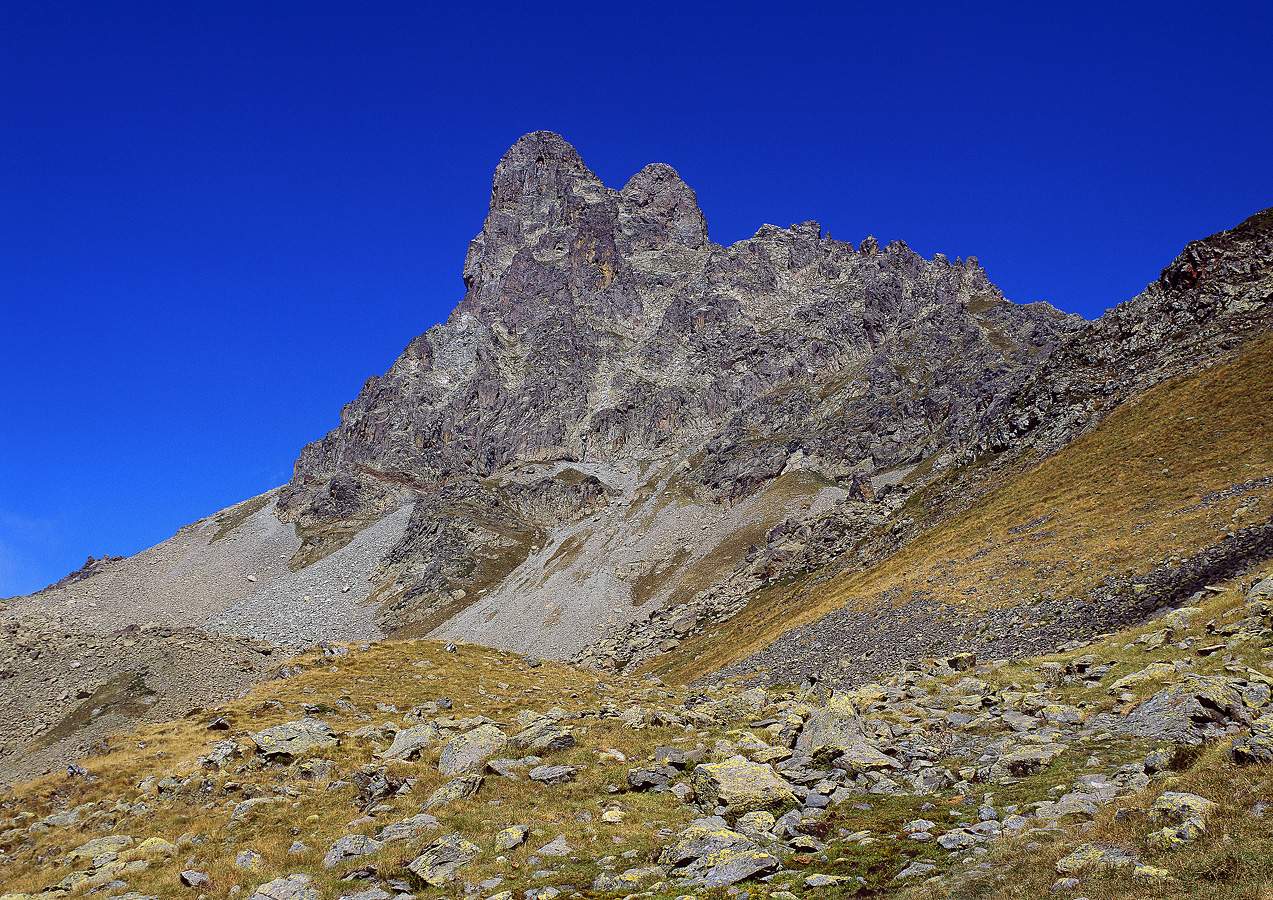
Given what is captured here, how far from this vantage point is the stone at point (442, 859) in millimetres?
15000

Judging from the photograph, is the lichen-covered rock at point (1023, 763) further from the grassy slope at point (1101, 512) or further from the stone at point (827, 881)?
the grassy slope at point (1101, 512)

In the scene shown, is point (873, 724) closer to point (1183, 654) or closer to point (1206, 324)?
point (1183, 654)

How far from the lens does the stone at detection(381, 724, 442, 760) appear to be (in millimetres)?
24047

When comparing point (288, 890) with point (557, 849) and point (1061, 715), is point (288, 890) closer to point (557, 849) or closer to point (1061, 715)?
point (557, 849)

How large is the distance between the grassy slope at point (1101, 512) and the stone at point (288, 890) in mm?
42084

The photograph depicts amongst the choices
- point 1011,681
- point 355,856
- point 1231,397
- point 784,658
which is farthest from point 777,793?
point 1231,397

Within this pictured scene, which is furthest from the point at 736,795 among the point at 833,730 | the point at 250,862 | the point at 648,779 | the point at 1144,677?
the point at 1144,677

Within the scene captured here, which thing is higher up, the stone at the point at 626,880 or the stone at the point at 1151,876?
the stone at the point at 626,880

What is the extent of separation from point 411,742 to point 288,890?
959cm

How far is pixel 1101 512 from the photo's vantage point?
4962 cm

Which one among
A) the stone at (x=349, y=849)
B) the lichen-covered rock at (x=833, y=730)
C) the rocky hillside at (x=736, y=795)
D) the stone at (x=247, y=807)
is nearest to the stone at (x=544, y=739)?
the rocky hillside at (x=736, y=795)

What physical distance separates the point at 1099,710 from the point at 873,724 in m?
6.60

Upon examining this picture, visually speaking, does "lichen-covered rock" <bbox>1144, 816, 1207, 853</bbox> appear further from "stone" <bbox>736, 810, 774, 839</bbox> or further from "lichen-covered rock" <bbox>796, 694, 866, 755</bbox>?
"lichen-covered rock" <bbox>796, 694, 866, 755</bbox>

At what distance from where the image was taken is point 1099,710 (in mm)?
20344
